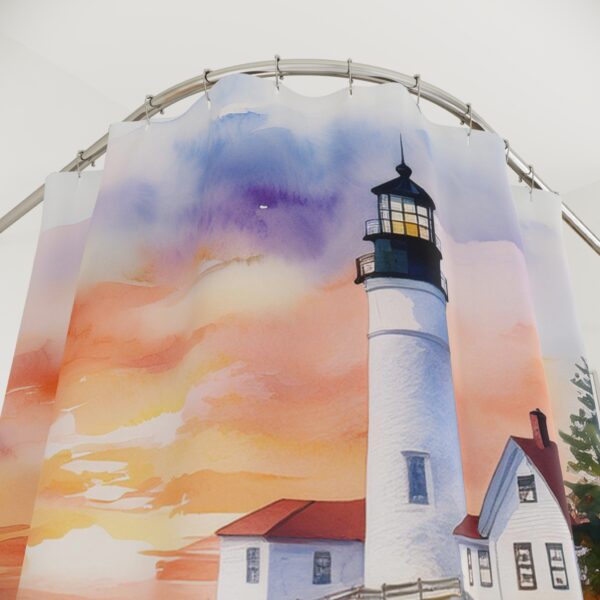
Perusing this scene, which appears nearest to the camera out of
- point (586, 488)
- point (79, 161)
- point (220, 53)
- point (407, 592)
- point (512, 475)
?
point (407, 592)

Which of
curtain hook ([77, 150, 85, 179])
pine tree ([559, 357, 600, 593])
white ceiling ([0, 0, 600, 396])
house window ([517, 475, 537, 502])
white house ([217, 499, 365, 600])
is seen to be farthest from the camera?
white ceiling ([0, 0, 600, 396])

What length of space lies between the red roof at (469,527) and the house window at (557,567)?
0.26 feet

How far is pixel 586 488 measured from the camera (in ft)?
3.04

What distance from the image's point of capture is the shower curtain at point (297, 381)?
0.68 m

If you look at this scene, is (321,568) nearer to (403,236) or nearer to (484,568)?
(484,568)

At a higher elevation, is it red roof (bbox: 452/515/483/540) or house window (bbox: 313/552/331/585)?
red roof (bbox: 452/515/483/540)

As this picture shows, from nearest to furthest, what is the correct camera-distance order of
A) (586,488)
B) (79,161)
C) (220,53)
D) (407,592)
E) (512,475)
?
(407,592), (512,475), (586,488), (79,161), (220,53)

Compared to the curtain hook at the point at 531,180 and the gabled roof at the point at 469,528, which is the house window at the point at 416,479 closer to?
the gabled roof at the point at 469,528

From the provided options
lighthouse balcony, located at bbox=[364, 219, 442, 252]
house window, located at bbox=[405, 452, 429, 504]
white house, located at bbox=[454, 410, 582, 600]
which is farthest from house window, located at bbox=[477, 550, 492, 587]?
lighthouse balcony, located at bbox=[364, 219, 442, 252]

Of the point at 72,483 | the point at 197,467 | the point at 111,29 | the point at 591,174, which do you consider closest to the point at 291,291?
the point at 197,467

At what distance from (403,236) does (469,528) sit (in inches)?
13.6

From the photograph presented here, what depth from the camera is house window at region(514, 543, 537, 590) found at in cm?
72

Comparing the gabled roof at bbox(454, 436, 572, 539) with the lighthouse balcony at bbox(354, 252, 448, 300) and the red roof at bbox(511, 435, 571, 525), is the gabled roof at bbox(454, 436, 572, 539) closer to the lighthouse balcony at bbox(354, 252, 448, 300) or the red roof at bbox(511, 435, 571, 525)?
the red roof at bbox(511, 435, 571, 525)

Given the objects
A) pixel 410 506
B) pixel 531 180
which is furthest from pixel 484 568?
pixel 531 180
